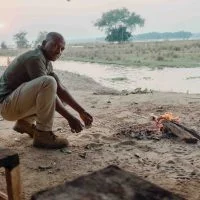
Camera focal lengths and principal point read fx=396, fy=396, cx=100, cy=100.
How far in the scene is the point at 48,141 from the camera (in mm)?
4668

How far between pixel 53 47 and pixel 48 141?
110 centimetres

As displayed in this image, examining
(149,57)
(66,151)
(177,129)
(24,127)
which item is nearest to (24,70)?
(24,127)

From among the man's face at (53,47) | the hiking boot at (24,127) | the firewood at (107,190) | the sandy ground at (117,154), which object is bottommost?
the sandy ground at (117,154)

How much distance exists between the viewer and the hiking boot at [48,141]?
4621 millimetres

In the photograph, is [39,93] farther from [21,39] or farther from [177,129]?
[21,39]

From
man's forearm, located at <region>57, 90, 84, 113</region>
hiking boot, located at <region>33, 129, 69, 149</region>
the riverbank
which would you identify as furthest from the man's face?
the riverbank

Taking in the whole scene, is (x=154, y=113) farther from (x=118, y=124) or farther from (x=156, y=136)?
(x=156, y=136)

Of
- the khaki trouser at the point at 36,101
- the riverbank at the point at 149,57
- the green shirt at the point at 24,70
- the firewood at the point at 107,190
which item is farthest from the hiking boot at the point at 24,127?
the riverbank at the point at 149,57

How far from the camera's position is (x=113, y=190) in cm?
200

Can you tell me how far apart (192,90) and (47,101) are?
30.0ft

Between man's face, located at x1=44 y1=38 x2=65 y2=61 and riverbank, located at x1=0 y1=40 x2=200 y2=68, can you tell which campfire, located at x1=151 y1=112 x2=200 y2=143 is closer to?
man's face, located at x1=44 y1=38 x2=65 y2=61

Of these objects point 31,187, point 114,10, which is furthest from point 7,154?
point 114,10

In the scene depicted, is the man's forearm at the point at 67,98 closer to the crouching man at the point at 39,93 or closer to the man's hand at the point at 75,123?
the crouching man at the point at 39,93

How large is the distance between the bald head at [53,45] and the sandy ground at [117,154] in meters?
1.15
